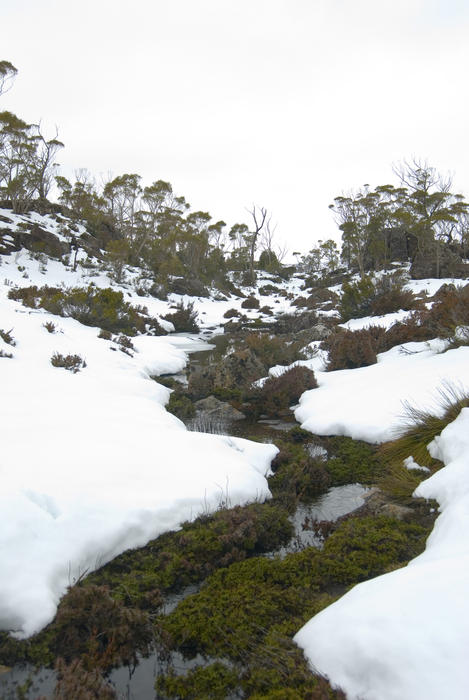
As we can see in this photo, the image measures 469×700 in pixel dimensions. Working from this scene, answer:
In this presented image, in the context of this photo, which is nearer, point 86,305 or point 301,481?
point 301,481

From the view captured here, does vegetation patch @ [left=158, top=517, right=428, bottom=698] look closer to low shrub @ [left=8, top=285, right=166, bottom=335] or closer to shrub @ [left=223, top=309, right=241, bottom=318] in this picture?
low shrub @ [left=8, top=285, right=166, bottom=335]

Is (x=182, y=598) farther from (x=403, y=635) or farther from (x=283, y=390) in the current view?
(x=283, y=390)

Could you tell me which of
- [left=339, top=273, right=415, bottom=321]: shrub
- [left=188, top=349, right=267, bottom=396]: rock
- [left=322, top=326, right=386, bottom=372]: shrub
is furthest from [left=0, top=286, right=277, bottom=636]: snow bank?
[left=339, top=273, right=415, bottom=321]: shrub

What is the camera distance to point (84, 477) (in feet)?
13.1

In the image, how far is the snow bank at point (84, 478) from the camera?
296 centimetres

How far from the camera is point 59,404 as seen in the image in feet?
20.2

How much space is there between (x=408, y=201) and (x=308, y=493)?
39866mm

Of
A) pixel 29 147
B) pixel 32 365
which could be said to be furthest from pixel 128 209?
pixel 32 365

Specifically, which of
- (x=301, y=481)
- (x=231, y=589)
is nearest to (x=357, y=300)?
(x=301, y=481)

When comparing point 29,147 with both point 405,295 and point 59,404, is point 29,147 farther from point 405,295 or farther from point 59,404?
point 59,404

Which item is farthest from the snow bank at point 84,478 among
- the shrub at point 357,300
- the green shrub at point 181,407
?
the shrub at point 357,300

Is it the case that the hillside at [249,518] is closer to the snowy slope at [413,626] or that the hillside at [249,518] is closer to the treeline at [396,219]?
the snowy slope at [413,626]

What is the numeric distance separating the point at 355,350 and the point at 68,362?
649 centimetres

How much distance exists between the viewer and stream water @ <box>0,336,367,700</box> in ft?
7.77
